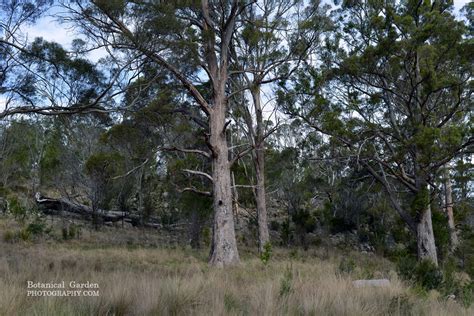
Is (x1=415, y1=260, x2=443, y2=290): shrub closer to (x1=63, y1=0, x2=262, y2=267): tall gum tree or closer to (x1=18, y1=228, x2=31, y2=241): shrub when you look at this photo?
(x1=63, y1=0, x2=262, y2=267): tall gum tree

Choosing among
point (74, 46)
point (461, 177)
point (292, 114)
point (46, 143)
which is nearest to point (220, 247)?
point (292, 114)

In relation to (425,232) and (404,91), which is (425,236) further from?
(404,91)

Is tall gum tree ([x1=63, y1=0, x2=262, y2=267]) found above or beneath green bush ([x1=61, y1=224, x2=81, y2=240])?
above

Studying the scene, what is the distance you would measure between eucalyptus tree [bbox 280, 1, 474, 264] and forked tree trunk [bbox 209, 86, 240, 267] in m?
3.12

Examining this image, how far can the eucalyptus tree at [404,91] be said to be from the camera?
11.8 metres

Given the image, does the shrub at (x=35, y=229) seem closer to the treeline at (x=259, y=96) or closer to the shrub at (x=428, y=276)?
the treeline at (x=259, y=96)

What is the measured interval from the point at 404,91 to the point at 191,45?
23.7ft

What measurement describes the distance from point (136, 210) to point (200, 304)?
22.6 m

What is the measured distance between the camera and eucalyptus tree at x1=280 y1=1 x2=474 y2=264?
38.6 ft

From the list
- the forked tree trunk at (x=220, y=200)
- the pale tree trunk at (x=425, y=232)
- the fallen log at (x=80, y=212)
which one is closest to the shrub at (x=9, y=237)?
the fallen log at (x=80, y=212)

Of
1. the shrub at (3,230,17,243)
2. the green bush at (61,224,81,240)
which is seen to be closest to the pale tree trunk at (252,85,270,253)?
the green bush at (61,224,81,240)

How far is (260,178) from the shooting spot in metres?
16.8

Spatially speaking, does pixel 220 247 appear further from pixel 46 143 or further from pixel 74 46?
pixel 46 143

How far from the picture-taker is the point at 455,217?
2188 centimetres
